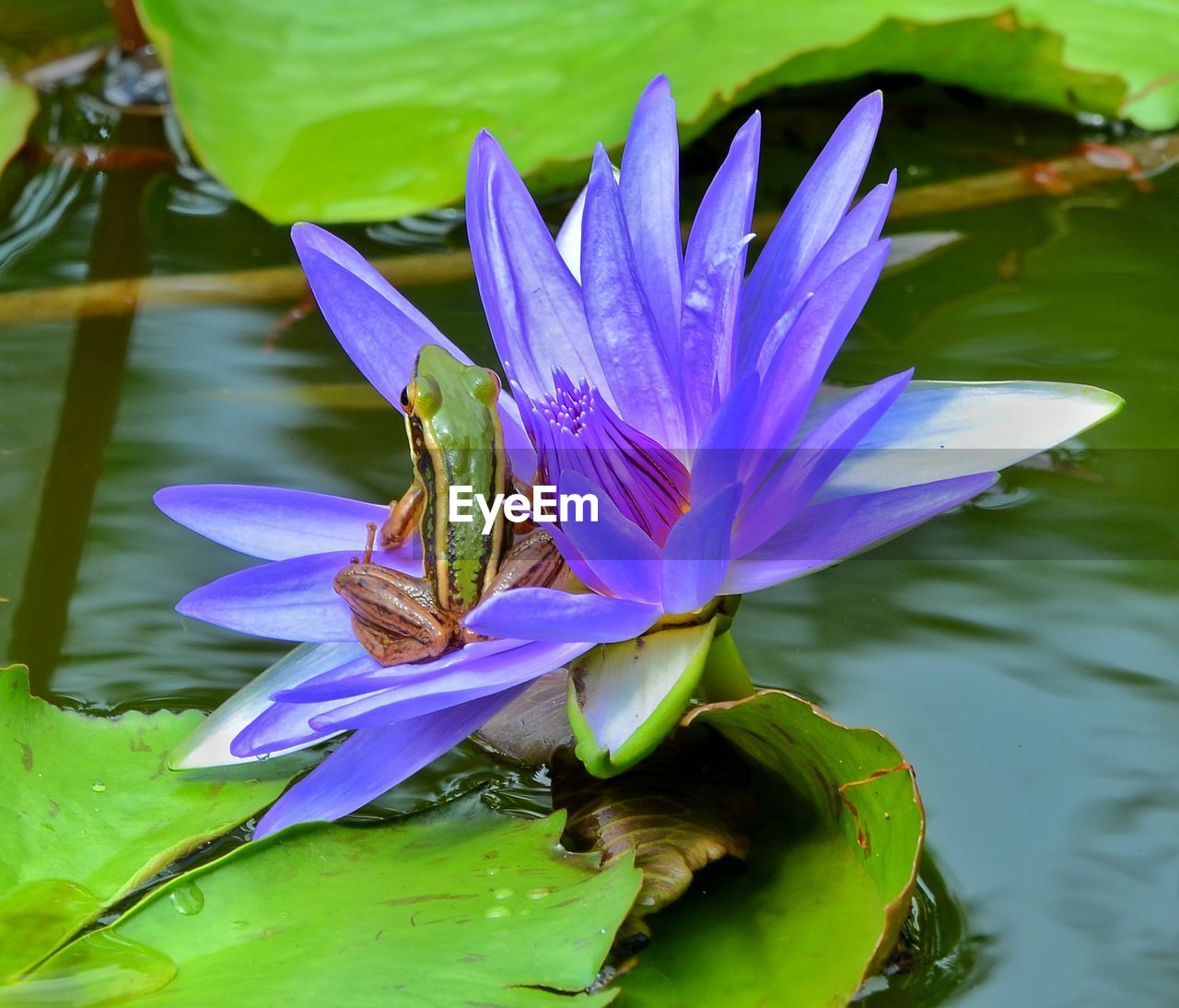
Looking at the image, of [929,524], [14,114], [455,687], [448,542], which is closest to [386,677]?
[455,687]

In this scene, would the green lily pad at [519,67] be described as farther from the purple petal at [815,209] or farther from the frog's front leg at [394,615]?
the frog's front leg at [394,615]

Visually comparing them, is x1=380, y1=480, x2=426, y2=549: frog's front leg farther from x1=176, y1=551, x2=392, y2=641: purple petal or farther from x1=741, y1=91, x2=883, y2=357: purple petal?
x1=741, y1=91, x2=883, y2=357: purple petal

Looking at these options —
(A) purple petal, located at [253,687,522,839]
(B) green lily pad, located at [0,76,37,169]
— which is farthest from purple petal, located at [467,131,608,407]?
(B) green lily pad, located at [0,76,37,169]

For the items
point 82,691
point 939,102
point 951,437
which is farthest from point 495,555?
point 939,102

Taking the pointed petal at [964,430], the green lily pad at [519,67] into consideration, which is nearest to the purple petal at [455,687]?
the pointed petal at [964,430]

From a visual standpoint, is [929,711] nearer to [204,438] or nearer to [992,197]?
[204,438]

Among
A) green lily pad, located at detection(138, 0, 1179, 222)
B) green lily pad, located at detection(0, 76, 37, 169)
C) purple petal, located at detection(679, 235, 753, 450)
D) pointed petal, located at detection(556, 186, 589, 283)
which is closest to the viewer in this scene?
purple petal, located at detection(679, 235, 753, 450)
